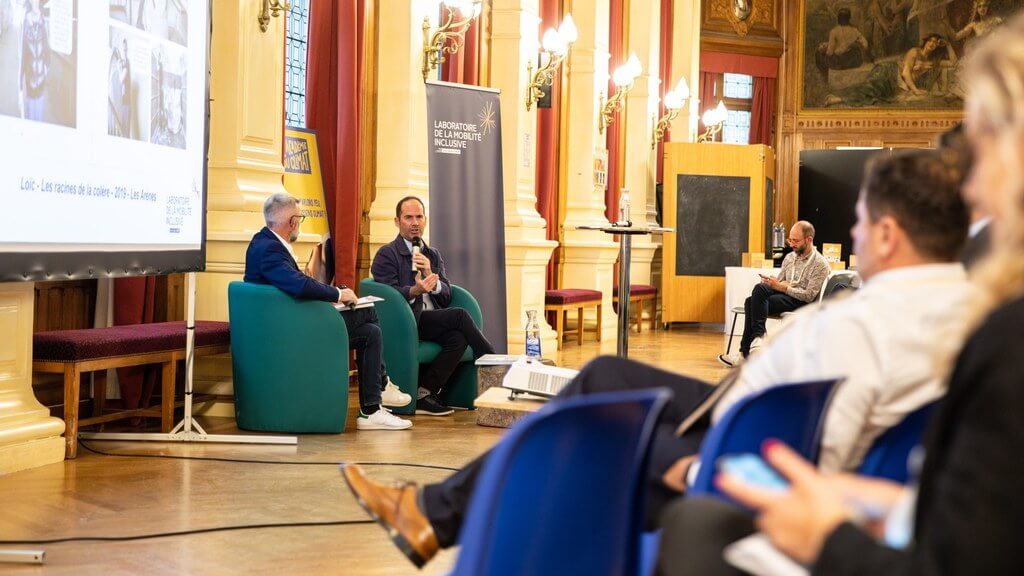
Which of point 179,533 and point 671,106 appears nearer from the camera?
point 179,533

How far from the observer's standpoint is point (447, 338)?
21.8 feet

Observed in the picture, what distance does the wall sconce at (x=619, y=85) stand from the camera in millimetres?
11609

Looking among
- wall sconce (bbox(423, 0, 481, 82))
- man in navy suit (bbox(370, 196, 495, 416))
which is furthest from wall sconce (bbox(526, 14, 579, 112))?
man in navy suit (bbox(370, 196, 495, 416))

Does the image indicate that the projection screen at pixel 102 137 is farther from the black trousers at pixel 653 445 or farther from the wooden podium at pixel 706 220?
the wooden podium at pixel 706 220

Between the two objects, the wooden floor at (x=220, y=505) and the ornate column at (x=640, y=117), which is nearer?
the wooden floor at (x=220, y=505)

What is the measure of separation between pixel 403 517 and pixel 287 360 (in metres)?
3.51

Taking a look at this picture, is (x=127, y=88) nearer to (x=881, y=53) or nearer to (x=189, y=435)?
(x=189, y=435)

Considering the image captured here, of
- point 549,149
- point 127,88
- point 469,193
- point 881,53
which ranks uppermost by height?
point 881,53

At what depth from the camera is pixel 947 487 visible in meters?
1.07

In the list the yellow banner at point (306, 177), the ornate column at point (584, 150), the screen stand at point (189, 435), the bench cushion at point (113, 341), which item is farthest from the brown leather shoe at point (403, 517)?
the ornate column at point (584, 150)

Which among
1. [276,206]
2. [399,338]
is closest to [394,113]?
[399,338]

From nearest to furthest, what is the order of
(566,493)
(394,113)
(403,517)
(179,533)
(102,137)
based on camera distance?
1. (566,493)
2. (403,517)
3. (179,533)
4. (102,137)
5. (394,113)

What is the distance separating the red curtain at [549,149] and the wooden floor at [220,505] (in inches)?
225

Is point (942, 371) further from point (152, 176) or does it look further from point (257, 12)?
point (257, 12)
